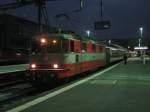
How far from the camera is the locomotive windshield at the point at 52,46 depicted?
2114 cm

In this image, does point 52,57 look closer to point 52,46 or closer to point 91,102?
point 52,46

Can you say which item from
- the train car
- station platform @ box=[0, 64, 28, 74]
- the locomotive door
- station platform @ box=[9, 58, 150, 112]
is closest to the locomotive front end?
the train car

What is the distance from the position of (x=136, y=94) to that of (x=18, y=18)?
34048 mm

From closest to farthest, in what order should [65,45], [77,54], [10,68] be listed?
[65,45] → [77,54] → [10,68]

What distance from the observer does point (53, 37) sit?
21.4 meters

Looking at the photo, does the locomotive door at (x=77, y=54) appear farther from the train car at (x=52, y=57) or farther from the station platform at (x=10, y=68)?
the station platform at (x=10, y=68)

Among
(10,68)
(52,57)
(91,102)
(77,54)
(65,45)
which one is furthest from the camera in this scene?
(10,68)

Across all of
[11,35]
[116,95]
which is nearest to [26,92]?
[116,95]

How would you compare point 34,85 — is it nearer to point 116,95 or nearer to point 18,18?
point 116,95

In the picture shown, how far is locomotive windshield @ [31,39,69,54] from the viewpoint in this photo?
832 inches

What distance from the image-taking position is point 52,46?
69.8 feet

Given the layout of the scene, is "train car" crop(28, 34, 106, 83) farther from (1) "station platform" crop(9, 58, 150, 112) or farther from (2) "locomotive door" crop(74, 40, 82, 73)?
(1) "station platform" crop(9, 58, 150, 112)

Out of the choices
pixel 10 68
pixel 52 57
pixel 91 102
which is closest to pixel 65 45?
pixel 52 57

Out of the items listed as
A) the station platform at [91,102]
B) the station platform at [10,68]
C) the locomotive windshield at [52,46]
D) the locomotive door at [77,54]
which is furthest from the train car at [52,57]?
the station platform at [91,102]
